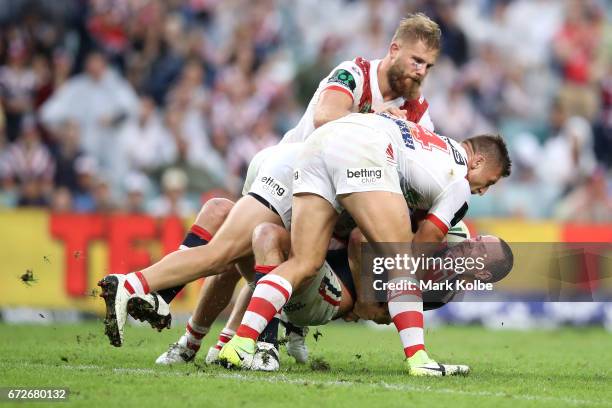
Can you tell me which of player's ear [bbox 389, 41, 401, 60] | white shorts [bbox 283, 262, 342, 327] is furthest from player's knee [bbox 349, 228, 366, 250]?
player's ear [bbox 389, 41, 401, 60]

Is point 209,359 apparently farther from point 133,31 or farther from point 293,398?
point 133,31

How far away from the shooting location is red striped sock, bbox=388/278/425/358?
23.7ft

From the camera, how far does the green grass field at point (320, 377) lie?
239 inches

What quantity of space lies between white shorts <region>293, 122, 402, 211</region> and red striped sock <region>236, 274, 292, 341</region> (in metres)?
0.69

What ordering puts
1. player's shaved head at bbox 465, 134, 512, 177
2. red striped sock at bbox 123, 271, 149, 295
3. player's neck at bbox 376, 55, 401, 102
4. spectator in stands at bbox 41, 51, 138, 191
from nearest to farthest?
1. red striped sock at bbox 123, 271, 149, 295
2. player's shaved head at bbox 465, 134, 512, 177
3. player's neck at bbox 376, 55, 401, 102
4. spectator in stands at bbox 41, 51, 138, 191

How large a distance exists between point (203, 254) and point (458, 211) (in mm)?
1806

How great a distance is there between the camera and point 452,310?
14.6 metres

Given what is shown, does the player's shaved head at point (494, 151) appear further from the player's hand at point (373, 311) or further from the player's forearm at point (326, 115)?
the player's hand at point (373, 311)

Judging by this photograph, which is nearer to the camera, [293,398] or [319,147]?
[293,398]

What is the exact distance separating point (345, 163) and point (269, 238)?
73 cm

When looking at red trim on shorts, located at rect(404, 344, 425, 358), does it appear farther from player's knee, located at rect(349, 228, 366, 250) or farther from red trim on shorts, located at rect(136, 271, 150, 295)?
red trim on shorts, located at rect(136, 271, 150, 295)

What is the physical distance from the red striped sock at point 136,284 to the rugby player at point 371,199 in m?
0.75

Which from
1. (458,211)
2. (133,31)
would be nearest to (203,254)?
(458,211)

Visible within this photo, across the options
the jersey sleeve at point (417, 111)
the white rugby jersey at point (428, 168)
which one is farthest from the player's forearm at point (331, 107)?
the jersey sleeve at point (417, 111)
